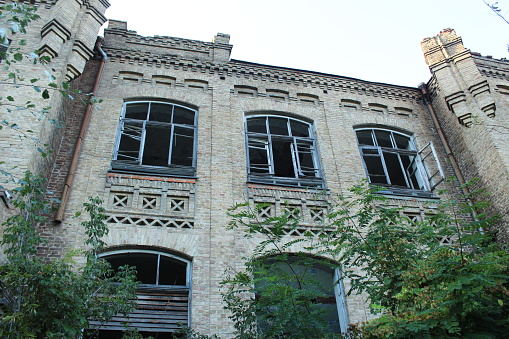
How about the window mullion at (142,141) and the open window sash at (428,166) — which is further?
the open window sash at (428,166)

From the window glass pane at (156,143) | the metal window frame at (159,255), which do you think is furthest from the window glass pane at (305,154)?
the metal window frame at (159,255)

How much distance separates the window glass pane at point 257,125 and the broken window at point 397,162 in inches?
96.1

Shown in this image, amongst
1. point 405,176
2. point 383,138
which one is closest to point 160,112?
point 383,138

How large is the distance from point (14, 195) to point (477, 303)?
264 inches

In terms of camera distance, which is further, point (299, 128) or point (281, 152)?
point (299, 128)

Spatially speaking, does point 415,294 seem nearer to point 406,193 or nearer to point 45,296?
point 45,296

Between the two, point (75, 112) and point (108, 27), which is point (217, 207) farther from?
point (108, 27)

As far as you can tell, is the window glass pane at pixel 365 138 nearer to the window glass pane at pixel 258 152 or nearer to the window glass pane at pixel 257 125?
the window glass pane at pixel 257 125

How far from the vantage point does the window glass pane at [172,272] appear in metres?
8.90

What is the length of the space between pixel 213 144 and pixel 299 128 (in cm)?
263

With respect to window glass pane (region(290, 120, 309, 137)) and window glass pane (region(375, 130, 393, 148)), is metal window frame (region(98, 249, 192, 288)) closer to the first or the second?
window glass pane (region(290, 120, 309, 137))

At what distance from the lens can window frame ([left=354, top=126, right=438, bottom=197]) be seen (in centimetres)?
1168

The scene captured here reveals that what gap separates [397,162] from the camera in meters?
12.8

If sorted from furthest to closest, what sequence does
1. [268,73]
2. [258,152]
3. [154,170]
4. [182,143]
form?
[268,73]
[258,152]
[182,143]
[154,170]
